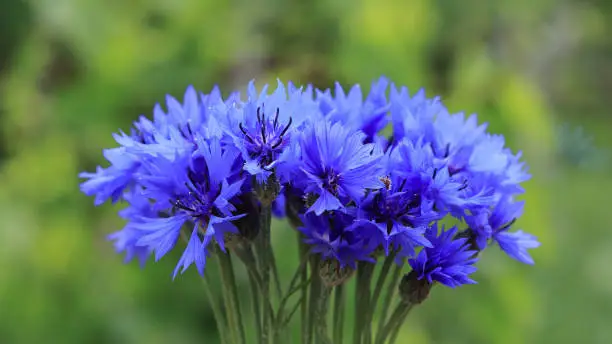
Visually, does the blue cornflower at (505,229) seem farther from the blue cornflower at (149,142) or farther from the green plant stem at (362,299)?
the blue cornflower at (149,142)

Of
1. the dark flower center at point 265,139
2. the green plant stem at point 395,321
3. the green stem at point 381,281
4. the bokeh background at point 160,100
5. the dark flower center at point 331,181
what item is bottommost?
the green plant stem at point 395,321

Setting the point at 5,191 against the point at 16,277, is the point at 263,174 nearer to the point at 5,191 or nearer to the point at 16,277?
the point at 16,277

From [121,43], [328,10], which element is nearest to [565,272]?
[328,10]

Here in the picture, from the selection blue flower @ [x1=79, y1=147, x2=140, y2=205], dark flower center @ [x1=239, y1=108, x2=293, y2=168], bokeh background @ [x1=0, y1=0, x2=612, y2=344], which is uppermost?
bokeh background @ [x1=0, y1=0, x2=612, y2=344]

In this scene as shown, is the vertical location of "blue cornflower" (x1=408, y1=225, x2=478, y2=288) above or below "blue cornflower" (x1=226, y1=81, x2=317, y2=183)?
below

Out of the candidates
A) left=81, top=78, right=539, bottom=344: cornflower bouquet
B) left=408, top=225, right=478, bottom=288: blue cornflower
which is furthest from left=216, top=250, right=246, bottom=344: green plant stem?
left=408, top=225, right=478, bottom=288: blue cornflower

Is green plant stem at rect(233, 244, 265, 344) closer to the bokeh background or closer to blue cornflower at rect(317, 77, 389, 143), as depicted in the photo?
blue cornflower at rect(317, 77, 389, 143)

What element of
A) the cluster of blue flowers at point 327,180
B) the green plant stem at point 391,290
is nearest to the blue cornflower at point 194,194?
the cluster of blue flowers at point 327,180
